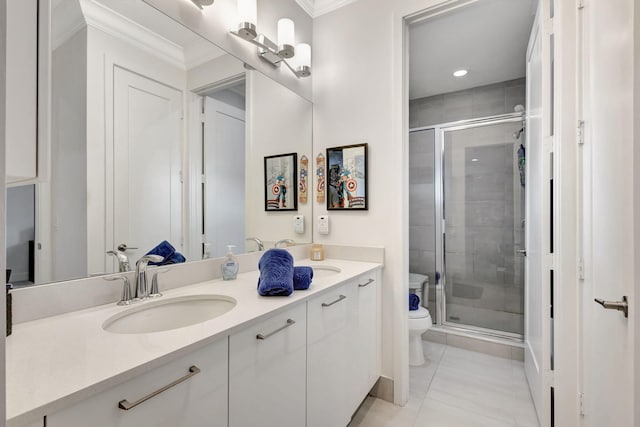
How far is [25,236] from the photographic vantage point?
0.86 meters

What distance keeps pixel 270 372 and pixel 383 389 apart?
120 centimetres

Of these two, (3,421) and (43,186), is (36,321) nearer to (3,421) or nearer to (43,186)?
(43,186)

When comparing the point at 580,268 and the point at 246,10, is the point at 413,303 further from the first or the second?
the point at 246,10

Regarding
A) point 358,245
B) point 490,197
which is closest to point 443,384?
point 358,245

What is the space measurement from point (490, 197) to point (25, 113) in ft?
10.3

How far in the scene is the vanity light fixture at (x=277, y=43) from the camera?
4.89 ft

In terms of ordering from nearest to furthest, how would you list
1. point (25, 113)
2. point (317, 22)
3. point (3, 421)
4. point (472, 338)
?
point (3, 421) → point (25, 113) → point (317, 22) → point (472, 338)

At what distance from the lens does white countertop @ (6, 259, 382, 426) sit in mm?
515

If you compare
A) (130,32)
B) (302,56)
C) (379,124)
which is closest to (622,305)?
(379,124)

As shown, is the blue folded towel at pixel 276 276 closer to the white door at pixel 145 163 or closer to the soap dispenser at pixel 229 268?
the soap dispenser at pixel 229 268

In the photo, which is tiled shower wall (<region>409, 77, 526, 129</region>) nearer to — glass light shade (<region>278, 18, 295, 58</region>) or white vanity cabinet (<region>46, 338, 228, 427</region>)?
glass light shade (<region>278, 18, 295, 58</region>)

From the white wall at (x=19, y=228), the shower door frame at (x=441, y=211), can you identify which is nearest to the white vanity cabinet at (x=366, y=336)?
the white wall at (x=19, y=228)

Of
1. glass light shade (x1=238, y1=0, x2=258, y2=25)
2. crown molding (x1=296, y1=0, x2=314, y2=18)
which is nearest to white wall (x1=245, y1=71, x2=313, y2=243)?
glass light shade (x1=238, y1=0, x2=258, y2=25)

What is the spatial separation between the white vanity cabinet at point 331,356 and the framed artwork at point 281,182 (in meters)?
0.75
